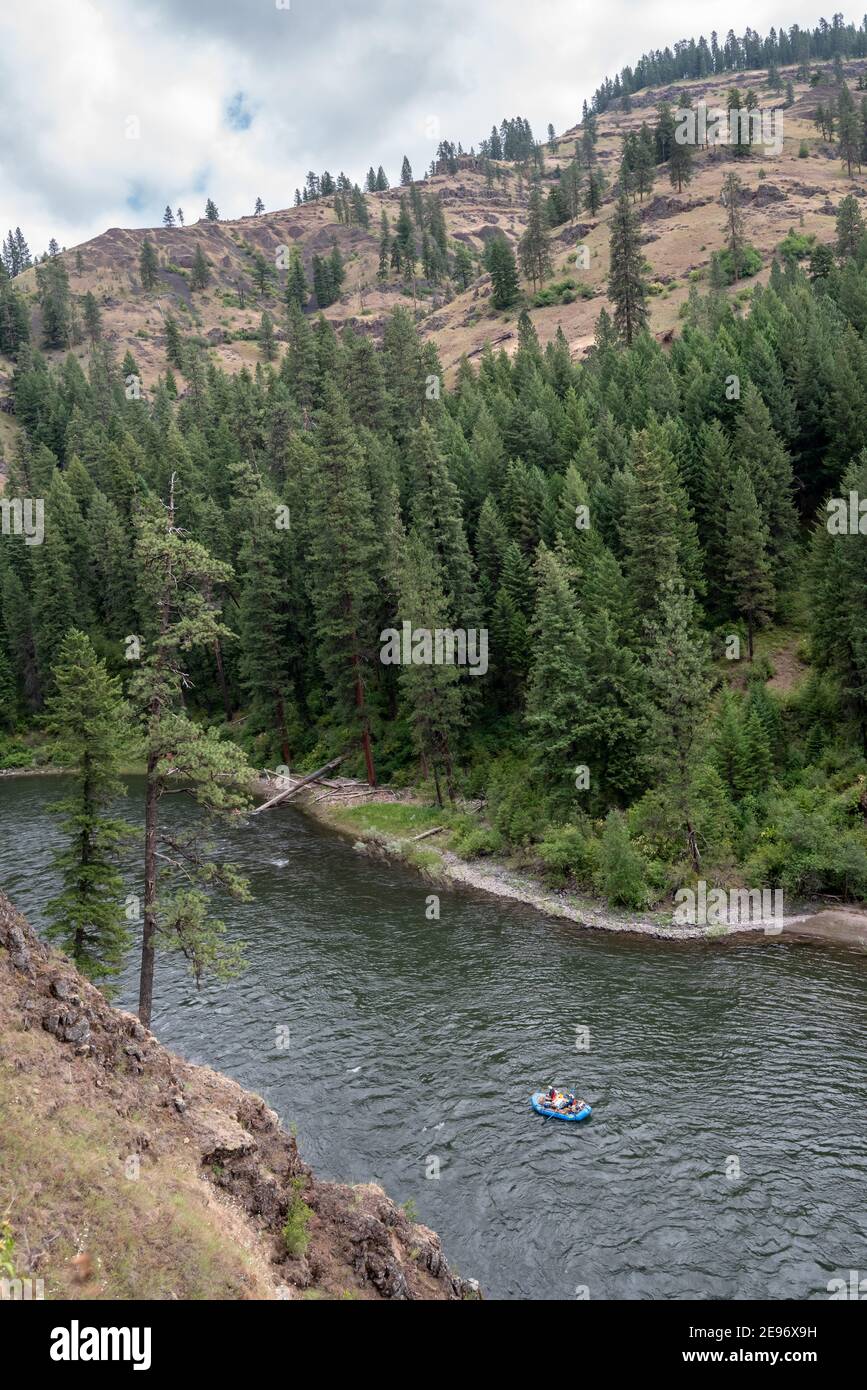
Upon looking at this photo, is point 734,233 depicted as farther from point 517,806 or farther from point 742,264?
point 517,806

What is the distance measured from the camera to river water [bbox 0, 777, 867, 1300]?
1933cm

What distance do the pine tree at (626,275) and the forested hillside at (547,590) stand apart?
519mm

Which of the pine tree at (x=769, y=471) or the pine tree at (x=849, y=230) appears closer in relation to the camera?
the pine tree at (x=769, y=471)

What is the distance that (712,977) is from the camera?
31781 mm

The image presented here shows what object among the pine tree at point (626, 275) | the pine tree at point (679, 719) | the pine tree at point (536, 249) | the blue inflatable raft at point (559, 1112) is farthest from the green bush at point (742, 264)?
the blue inflatable raft at point (559, 1112)

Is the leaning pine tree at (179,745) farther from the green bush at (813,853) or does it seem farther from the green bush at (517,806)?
the green bush at (813,853)

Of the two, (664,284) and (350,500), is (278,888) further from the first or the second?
(664,284)

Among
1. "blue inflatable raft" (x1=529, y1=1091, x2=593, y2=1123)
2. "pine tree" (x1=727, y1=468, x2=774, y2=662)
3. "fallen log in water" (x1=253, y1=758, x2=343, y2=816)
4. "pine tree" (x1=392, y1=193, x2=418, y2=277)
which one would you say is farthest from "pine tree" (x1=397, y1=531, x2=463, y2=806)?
"pine tree" (x1=392, y1=193, x2=418, y2=277)

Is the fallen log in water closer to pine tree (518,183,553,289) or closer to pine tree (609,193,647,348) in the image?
pine tree (609,193,647,348)

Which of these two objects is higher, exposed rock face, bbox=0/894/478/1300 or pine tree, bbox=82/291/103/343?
pine tree, bbox=82/291/103/343

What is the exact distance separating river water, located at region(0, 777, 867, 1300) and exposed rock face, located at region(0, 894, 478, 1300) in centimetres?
423

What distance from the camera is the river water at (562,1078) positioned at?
1933 centimetres

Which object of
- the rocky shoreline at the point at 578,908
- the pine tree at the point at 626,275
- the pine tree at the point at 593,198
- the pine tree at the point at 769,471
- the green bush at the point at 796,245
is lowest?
the rocky shoreline at the point at 578,908

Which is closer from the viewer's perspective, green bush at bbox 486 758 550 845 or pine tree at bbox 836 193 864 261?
green bush at bbox 486 758 550 845
